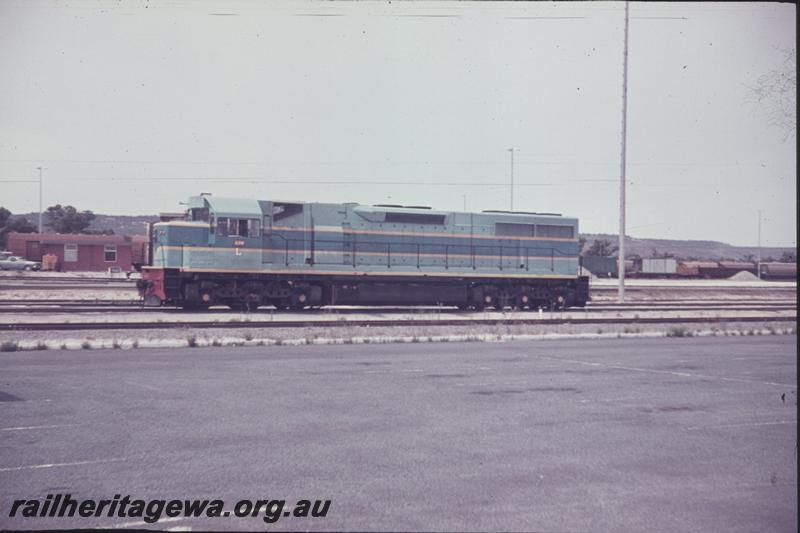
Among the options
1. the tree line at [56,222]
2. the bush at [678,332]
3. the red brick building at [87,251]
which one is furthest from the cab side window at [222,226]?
the tree line at [56,222]

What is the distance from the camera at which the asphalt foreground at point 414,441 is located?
5930 millimetres

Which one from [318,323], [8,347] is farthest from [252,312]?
[8,347]

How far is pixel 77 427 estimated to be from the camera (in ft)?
27.6

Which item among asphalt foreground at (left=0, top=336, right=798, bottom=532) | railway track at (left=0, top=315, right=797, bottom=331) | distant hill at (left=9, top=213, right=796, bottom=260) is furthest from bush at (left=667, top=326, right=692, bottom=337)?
distant hill at (left=9, top=213, right=796, bottom=260)

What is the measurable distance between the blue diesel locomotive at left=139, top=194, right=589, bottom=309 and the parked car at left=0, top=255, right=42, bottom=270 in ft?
117

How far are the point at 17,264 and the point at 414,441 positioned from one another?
55.8m

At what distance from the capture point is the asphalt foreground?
5930mm

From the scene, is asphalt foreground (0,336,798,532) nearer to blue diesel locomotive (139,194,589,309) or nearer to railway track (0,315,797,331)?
railway track (0,315,797,331)

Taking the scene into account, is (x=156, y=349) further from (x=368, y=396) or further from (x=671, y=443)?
(x=671, y=443)

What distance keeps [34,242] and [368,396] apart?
57392mm

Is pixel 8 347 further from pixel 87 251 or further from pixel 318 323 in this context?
pixel 87 251

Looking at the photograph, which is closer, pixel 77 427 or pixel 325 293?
pixel 77 427

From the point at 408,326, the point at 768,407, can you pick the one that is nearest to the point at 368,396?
the point at 768,407

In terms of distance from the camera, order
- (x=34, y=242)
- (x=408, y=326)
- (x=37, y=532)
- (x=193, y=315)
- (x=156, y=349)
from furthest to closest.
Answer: (x=34, y=242) → (x=193, y=315) → (x=408, y=326) → (x=156, y=349) → (x=37, y=532)
